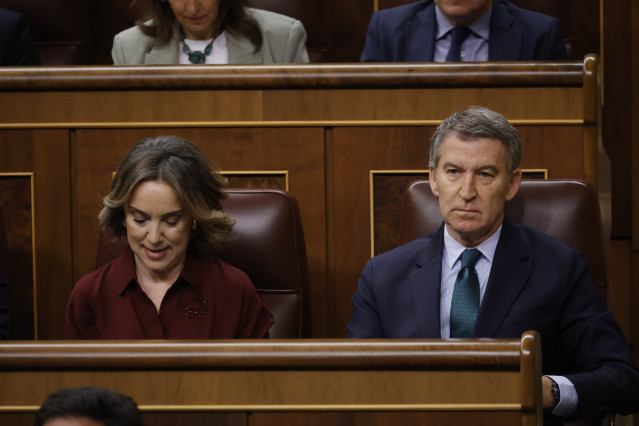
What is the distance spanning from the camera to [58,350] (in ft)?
2.24

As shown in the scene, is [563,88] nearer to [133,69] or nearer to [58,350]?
[133,69]

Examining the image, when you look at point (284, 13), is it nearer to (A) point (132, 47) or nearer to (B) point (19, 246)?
(A) point (132, 47)

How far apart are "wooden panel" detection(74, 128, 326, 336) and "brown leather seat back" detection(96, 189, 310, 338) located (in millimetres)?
103

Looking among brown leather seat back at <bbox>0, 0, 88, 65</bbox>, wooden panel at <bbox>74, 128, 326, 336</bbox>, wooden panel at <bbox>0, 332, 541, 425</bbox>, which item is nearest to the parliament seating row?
brown leather seat back at <bbox>0, 0, 88, 65</bbox>

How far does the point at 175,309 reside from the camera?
944mm

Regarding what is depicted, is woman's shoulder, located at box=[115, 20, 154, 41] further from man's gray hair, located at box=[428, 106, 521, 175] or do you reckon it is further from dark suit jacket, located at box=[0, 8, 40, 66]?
man's gray hair, located at box=[428, 106, 521, 175]

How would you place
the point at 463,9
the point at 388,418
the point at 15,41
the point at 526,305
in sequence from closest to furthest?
the point at 388,418, the point at 526,305, the point at 463,9, the point at 15,41

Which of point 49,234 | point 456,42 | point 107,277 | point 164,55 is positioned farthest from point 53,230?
point 456,42

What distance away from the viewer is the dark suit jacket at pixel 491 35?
1.26 meters

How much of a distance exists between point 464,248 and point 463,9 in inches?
16.6

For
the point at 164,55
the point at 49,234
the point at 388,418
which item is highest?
the point at 164,55

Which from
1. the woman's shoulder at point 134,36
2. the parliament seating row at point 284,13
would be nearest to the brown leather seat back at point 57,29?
the parliament seating row at point 284,13

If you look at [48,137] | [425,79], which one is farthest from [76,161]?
[425,79]

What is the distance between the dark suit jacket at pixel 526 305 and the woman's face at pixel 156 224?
0.17m
